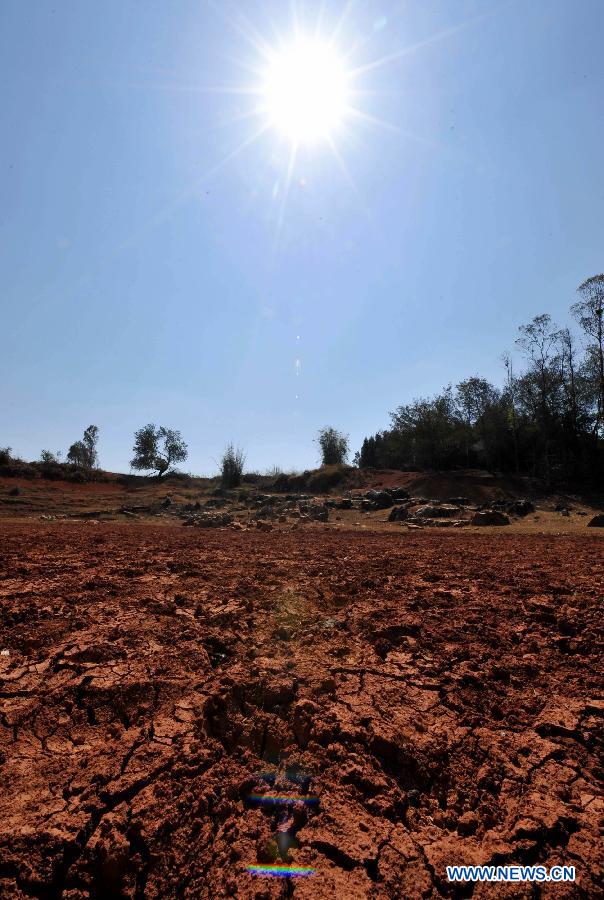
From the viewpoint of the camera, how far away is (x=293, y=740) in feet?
6.47

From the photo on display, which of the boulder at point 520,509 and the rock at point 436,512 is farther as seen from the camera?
the boulder at point 520,509

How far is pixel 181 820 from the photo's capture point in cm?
151

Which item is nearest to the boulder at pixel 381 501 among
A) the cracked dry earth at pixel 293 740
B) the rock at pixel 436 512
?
the rock at pixel 436 512

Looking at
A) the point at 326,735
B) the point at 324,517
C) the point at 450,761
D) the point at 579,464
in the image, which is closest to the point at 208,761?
the point at 326,735

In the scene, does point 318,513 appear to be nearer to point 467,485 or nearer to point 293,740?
point 467,485

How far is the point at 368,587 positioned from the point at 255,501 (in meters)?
16.6

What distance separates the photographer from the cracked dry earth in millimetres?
1384

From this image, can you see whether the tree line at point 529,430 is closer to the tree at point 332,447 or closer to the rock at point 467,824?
the tree at point 332,447

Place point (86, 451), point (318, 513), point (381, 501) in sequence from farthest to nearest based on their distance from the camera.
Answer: point (86, 451) < point (381, 501) < point (318, 513)

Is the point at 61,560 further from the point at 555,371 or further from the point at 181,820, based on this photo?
the point at 555,371

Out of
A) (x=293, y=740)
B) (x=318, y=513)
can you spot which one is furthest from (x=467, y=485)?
(x=293, y=740)

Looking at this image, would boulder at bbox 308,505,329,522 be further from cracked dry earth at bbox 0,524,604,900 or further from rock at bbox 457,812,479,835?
rock at bbox 457,812,479,835

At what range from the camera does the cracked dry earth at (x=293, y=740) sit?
138cm

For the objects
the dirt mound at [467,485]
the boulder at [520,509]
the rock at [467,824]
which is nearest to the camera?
the rock at [467,824]
